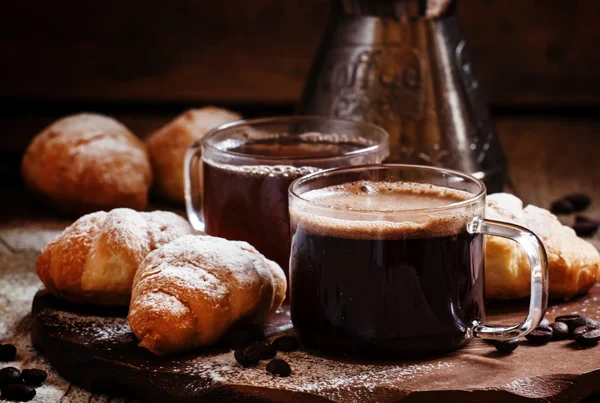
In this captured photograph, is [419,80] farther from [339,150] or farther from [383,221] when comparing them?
[383,221]

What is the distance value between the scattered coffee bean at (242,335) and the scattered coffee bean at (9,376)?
33 centimetres

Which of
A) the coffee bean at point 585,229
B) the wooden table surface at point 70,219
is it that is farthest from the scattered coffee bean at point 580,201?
the coffee bean at point 585,229

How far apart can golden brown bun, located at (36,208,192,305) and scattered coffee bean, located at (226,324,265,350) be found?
0.23 meters

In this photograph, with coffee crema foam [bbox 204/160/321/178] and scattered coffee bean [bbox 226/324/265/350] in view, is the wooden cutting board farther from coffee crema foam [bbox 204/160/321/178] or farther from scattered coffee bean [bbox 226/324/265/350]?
coffee crema foam [bbox 204/160/321/178]

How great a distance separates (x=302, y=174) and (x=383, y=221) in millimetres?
349

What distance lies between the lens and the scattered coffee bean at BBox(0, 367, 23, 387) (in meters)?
1.43

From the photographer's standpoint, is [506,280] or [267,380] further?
[506,280]

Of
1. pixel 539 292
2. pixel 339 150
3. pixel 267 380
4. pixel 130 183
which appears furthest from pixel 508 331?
pixel 130 183

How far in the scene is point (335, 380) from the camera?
1.34 metres

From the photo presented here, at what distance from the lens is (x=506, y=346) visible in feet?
4.71

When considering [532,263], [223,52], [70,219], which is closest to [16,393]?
[532,263]

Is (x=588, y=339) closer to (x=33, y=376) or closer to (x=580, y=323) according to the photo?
(x=580, y=323)

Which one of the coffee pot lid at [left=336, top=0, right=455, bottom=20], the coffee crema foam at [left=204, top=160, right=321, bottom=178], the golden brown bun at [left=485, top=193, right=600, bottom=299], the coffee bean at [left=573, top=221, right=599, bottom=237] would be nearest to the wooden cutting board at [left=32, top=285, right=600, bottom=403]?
the golden brown bun at [left=485, top=193, right=600, bottom=299]

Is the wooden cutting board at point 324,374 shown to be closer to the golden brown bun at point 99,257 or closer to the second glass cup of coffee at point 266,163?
the golden brown bun at point 99,257
